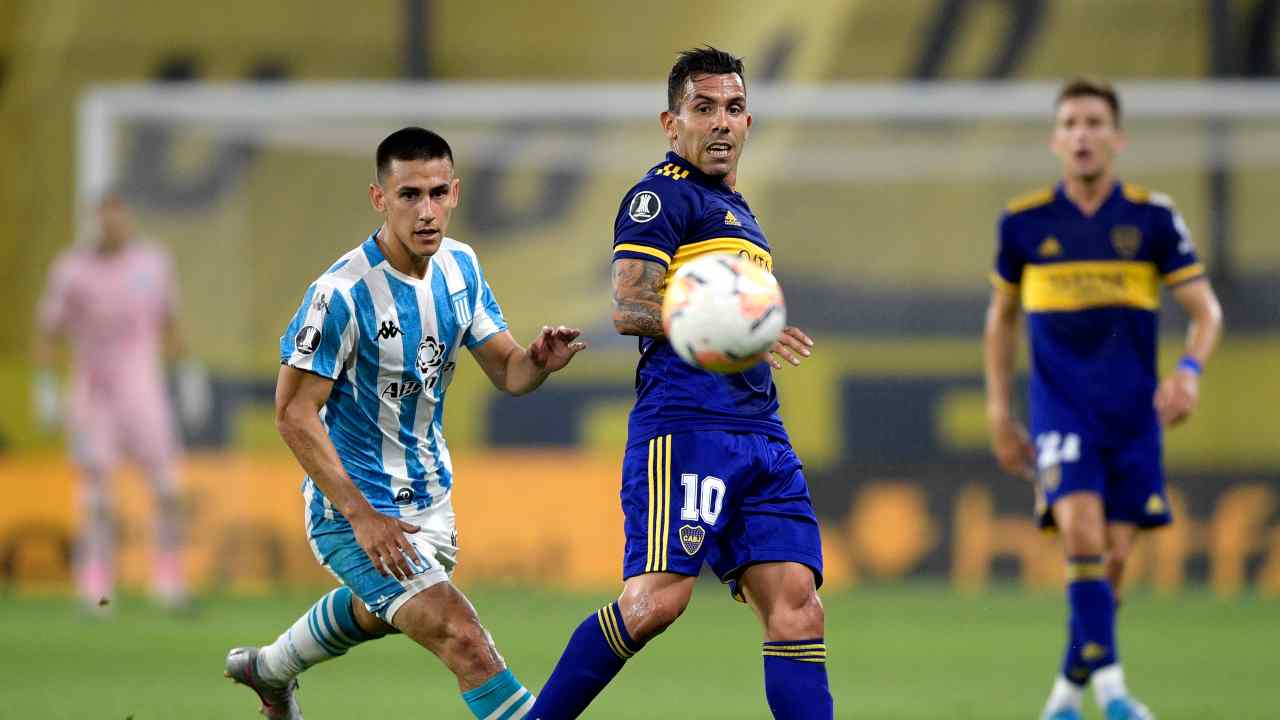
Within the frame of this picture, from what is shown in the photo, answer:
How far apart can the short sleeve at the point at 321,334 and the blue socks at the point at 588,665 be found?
3.31 feet

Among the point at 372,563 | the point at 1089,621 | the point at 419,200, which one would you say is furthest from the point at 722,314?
the point at 1089,621

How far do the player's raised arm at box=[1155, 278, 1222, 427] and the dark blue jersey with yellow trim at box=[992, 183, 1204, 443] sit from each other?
0.06 m

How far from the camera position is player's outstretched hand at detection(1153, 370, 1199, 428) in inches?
290

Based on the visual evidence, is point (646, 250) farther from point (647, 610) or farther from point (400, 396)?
point (647, 610)

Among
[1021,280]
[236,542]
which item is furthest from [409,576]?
[236,542]

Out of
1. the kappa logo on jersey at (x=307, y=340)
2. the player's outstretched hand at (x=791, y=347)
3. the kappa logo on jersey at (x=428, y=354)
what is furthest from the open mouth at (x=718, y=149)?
the kappa logo on jersey at (x=307, y=340)

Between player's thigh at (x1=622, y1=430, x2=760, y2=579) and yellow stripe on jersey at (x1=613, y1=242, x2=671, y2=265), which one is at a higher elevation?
yellow stripe on jersey at (x1=613, y1=242, x2=671, y2=265)

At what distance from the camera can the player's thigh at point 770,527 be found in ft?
18.1

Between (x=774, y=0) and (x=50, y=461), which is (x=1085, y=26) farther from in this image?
(x=50, y=461)

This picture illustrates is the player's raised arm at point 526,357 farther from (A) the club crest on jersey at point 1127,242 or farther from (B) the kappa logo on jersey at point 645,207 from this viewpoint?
(A) the club crest on jersey at point 1127,242

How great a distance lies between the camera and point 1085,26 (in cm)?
1705

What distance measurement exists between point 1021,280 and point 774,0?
9147 millimetres

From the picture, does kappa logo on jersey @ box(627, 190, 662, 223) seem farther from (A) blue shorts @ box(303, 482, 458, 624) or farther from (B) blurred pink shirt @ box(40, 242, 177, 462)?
(B) blurred pink shirt @ box(40, 242, 177, 462)

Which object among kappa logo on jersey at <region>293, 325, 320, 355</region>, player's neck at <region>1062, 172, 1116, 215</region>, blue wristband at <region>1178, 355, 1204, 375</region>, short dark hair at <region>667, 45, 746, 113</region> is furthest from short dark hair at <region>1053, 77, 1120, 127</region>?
kappa logo on jersey at <region>293, 325, 320, 355</region>
